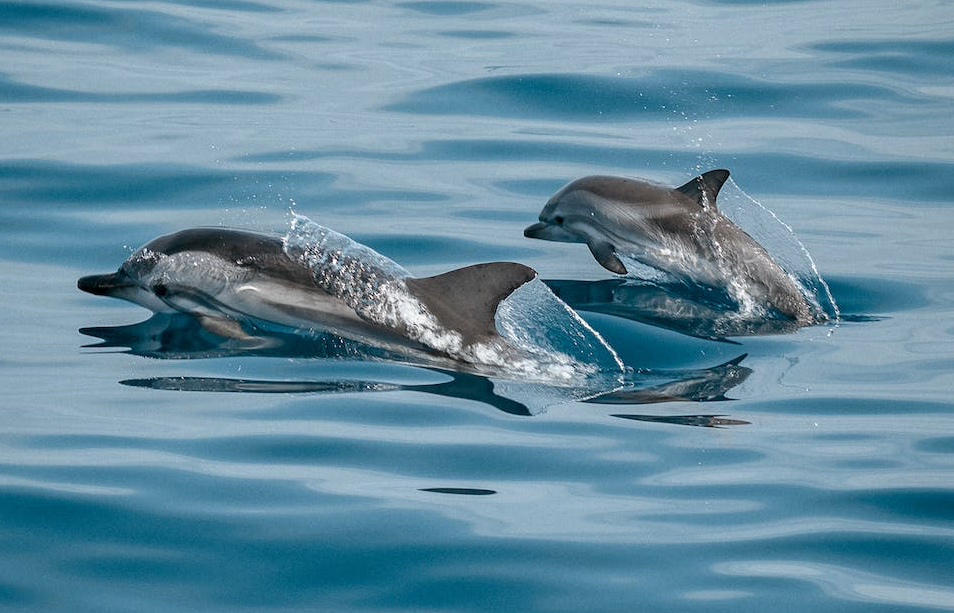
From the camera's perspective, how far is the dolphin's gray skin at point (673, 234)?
9.67 metres

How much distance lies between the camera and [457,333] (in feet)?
25.5

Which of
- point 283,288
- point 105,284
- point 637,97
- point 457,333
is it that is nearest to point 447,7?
point 637,97

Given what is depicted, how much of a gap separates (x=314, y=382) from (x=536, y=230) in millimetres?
3936

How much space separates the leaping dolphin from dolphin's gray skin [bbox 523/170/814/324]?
2285 mm

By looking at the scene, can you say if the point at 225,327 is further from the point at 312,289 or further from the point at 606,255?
the point at 606,255

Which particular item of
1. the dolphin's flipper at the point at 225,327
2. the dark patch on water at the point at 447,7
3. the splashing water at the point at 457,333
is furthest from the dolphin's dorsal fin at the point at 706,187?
the dark patch on water at the point at 447,7

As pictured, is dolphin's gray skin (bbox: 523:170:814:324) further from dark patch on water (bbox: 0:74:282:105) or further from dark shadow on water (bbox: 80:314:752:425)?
dark patch on water (bbox: 0:74:282:105)

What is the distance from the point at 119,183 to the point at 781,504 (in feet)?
23.7

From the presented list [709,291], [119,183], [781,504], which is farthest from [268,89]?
[781,504]

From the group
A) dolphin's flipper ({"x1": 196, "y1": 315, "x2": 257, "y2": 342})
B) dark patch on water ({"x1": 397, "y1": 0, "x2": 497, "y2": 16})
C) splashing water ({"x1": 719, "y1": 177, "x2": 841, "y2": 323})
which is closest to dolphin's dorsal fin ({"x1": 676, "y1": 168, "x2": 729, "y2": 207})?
splashing water ({"x1": 719, "y1": 177, "x2": 841, "y2": 323})

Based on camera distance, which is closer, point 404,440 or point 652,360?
point 404,440

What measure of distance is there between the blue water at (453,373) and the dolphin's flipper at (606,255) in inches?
3.6

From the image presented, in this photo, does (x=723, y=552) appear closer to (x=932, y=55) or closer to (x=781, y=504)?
(x=781, y=504)

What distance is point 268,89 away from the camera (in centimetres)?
1541
